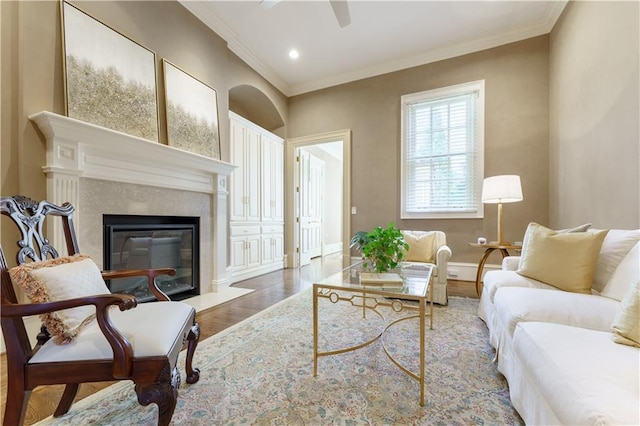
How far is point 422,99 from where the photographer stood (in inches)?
157

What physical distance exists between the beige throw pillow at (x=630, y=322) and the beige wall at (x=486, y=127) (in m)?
2.80

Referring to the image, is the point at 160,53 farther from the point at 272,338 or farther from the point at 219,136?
the point at 272,338

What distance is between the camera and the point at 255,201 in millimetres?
4215

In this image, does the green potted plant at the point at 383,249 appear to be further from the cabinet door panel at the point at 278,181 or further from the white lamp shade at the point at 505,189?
the cabinet door panel at the point at 278,181

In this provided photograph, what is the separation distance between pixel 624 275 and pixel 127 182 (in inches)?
140

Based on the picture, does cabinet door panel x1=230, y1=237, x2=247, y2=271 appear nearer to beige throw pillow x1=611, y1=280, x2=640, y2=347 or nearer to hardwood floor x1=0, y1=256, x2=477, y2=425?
hardwood floor x1=0, y1=256, x2=477, y2=425

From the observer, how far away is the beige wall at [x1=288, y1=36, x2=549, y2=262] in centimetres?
344

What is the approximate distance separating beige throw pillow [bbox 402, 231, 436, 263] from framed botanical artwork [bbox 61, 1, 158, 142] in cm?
297

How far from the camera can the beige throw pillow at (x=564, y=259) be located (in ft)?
5.44

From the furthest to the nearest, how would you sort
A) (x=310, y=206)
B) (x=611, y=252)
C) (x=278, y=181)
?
(x=310, y=206) < (x=278, y=181) < (x=611, y=252)

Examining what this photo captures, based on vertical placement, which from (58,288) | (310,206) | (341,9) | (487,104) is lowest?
(58,288)

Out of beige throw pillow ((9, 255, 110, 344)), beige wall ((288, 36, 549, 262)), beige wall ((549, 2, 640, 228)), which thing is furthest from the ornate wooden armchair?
beige wall ((288, 36, 549, 262))

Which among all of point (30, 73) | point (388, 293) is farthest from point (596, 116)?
point (30, 73)

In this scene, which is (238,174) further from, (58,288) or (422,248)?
(58,288)
